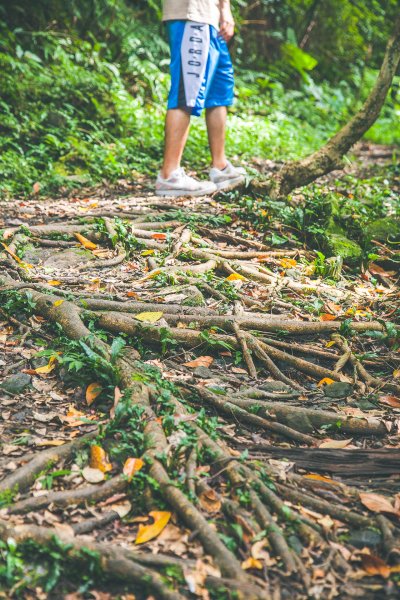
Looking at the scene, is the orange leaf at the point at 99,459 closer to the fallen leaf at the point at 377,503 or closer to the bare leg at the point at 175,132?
the fallen leaf at the point at 377,503

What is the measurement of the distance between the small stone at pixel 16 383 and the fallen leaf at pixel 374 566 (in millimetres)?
1707

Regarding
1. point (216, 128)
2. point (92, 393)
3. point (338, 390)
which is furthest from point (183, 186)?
point (92, 393)

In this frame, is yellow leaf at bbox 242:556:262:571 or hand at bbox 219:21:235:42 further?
hand at bbox 219:21:235:42

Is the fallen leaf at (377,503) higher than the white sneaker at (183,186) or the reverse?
the reverse

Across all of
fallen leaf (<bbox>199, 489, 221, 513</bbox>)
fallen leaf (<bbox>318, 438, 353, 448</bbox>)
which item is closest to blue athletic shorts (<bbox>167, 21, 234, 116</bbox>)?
fallen leaf (<bbox>318, 438, 353, 448</bbox>)

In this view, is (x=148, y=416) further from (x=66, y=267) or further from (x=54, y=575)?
(x=66, y=267)

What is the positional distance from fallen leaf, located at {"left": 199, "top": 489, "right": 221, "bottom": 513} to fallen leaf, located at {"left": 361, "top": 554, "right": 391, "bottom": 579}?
531 mm

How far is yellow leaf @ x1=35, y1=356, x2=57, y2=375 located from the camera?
2.96 m

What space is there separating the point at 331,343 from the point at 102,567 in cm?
200

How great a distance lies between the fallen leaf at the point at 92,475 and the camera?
2.26 meters

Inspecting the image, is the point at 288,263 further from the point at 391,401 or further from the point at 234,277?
the point at 391,401

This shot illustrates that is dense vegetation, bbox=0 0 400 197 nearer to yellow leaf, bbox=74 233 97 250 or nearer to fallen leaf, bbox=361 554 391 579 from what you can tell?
yellow leaf, bbox=74 233 97 250

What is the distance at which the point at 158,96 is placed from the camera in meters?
9.46

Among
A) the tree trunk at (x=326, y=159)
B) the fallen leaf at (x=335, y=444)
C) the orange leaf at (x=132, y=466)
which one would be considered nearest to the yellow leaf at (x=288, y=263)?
the tree trunk at (x=326, y=159)
